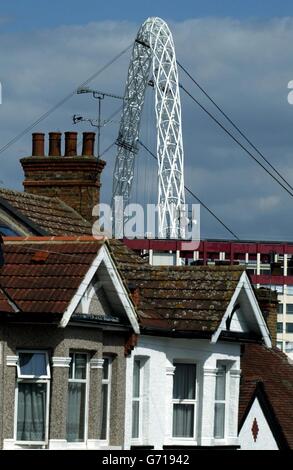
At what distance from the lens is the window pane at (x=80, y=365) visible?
99.6 feet

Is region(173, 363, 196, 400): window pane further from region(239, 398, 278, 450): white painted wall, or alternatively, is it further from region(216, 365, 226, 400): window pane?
region(239, 398, 278, 450): white painted wall

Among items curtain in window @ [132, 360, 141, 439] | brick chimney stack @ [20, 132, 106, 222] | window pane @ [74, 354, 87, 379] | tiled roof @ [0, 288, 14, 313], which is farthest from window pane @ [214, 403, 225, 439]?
tiled roof @ [0, 288, 14, 313]

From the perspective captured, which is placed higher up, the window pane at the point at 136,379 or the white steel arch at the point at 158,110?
the white steel arch at the point at 158,110

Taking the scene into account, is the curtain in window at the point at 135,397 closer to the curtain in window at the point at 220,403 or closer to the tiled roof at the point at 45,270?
the curtain in window at the point at 220,403

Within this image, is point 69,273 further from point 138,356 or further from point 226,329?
point 226,329

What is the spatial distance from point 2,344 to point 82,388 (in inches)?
88.5

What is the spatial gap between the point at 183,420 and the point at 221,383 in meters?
1.59

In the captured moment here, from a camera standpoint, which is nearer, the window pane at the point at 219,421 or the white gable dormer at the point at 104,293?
the white gable dormer at the point at 104,293

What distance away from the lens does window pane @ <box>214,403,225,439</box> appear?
3612 centimetres

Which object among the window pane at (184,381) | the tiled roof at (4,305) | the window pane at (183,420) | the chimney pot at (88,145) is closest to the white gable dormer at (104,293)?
the tiled roof at (4,305)

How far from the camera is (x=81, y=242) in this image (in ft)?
99.6

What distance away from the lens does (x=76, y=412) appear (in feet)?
100

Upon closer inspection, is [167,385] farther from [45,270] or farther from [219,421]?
[45,270]

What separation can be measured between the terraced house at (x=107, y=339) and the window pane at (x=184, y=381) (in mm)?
21
